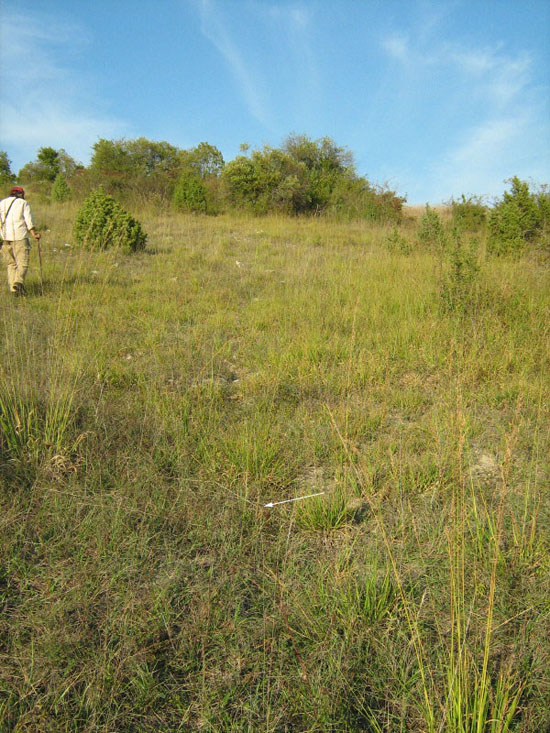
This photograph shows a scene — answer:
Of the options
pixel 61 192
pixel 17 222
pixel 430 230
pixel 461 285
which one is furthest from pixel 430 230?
pixel 61 192

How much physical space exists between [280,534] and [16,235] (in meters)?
6.13

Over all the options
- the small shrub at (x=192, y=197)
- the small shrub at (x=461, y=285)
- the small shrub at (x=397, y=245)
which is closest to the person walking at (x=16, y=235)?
the small shrub at (x=461, y=285)

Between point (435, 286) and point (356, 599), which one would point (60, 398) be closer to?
point (356, 599)

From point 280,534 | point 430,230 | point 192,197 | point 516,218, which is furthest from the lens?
point 192,197

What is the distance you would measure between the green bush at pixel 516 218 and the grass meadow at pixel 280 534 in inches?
173

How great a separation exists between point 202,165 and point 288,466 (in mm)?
25486

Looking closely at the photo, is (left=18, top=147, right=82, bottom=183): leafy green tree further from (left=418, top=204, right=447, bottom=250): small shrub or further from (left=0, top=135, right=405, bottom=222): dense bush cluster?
(left=418, top=204, right=447, bottom=250): small shrub

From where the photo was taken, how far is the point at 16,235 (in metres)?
6.16

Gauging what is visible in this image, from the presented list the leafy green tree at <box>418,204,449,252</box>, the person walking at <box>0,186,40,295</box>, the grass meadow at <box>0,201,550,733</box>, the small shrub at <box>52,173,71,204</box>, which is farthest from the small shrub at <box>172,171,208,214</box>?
the grass meadow at <box>0,201,550,733</box>

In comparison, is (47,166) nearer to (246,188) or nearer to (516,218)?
(246,188)

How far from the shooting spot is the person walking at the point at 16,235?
6.08 m

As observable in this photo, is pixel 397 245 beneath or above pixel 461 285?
above

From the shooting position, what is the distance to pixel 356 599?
1593 mm

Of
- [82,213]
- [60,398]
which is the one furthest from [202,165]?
[60,398]
